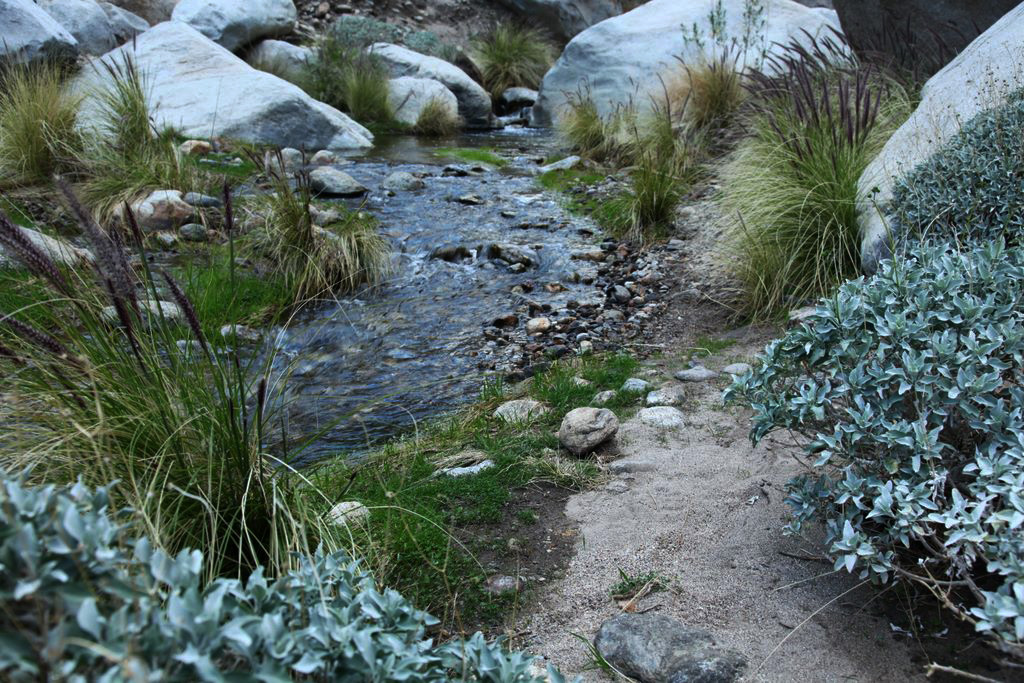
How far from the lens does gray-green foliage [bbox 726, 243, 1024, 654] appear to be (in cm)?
185

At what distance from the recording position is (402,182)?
8023 millimetres

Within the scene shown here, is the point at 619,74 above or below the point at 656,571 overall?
above

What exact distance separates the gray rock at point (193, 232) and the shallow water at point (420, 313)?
139 centimetres

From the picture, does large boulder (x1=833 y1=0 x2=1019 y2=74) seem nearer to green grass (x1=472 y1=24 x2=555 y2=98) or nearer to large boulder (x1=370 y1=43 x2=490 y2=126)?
large boulder (x1=370 y1=43 x2=490 y2=126)

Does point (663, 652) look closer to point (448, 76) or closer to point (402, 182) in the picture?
point (402, 182)

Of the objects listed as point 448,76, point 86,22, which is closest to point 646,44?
point 448,76

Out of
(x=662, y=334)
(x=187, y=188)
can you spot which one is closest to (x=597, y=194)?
(x=662, y=334)

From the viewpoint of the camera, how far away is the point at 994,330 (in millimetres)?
2102

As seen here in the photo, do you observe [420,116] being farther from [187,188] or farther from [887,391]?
[887,391]

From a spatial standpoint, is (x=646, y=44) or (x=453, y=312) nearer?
Answer: (x=453, y=312)

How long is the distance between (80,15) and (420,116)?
4.88 metres

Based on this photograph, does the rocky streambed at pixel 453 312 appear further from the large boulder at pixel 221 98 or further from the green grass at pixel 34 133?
the green grass at pixel 34 133

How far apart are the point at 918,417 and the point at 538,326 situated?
2979 mm

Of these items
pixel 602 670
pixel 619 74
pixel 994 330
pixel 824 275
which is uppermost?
pixel 619 74
